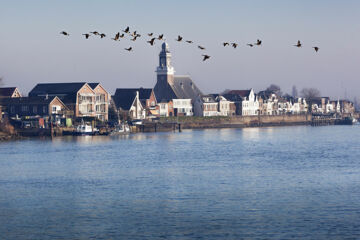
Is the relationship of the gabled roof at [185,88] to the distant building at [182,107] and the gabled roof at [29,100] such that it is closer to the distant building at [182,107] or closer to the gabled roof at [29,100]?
the distant building at [182,107]

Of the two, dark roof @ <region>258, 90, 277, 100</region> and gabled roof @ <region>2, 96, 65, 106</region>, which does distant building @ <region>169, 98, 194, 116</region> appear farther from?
gabled roof @ <region>2, 96, 65, 106</region>

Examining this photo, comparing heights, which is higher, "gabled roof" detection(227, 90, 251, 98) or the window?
"gabled roof" detection(227, 90, 251, 98)

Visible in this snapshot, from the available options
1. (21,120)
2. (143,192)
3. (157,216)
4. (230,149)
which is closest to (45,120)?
(21,120)

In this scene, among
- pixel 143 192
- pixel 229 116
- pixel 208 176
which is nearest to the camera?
pixel 143 192

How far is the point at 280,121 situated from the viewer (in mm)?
168250

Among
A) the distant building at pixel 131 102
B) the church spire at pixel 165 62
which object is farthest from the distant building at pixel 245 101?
the distant building at pixel 131 102

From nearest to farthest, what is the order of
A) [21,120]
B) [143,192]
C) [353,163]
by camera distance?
[143,192], [353,163], [21,120]

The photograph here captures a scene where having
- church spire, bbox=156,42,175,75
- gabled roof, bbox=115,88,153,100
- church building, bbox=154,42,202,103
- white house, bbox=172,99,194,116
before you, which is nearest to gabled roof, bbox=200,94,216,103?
church building, bbox=154,42,202,103

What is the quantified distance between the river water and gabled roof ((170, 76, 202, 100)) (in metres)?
81.9

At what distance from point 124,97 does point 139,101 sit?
11.2 ft

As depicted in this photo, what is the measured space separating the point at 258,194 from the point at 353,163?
→ 20.2 metres

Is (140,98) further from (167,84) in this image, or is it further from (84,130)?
(84,130)

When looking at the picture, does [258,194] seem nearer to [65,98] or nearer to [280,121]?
[65,98]

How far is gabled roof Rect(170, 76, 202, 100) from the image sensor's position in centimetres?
14762
